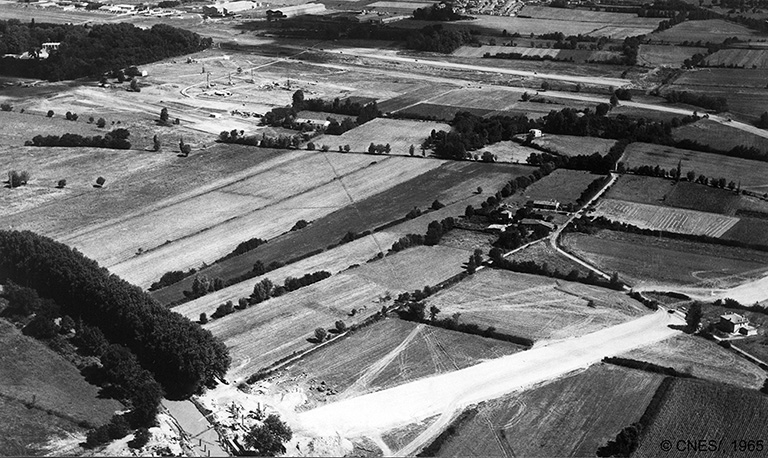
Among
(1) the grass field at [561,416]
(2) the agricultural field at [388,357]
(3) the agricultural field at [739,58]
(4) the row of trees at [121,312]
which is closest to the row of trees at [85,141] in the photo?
(4) the row of trees at [121,312]

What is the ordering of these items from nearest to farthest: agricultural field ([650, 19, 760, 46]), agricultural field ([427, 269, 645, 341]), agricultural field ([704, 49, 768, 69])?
agricultural field ([427, 269, 645, 341]) → agricultural field ([704, 49, 768, 69]) → agricultural field ([650, 19, 760, 46])

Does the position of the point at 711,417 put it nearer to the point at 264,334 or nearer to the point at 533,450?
the point at 533,450

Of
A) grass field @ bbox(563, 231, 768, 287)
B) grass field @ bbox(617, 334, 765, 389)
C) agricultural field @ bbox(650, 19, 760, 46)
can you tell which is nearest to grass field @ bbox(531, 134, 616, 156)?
grass field @ bbox(563, 231, 768, 287)

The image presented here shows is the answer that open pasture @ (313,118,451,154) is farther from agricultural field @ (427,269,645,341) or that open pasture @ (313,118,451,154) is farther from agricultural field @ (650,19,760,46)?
agricultural field @ (650,19,760,46)

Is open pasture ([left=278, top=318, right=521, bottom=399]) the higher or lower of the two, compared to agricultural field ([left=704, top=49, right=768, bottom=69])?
lower

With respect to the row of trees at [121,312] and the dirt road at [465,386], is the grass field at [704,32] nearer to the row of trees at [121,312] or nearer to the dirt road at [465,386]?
the dirt road at [465,386]

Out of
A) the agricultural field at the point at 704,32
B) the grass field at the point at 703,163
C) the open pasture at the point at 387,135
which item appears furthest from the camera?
the agricultural field at the point at 704,32

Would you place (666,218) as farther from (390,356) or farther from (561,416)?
(561,416)
